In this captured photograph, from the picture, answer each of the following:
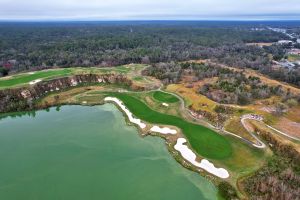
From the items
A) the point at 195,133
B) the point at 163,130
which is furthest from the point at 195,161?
the point at 163,130

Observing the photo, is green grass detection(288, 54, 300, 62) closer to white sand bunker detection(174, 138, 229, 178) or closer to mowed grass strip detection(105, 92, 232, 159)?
mowed grass strip detection(105, 92, 232, 159)

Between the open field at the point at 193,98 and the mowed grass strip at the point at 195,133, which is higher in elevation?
the open field at the point at 193,98

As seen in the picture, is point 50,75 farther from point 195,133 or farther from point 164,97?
point 195,133

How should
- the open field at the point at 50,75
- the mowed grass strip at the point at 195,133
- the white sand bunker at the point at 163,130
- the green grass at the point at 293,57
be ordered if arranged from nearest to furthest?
the mowed grass strip at the point at 195,133, the white sand bunker at the point at 163,130, the open field at the point at 50,75, the green grass at the point at 293,57

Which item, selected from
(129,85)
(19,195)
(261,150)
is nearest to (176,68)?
(129,85)

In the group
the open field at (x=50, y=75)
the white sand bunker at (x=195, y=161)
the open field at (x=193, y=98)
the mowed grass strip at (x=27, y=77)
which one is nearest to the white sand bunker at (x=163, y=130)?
the white sand bunker at (x=195, y=161)

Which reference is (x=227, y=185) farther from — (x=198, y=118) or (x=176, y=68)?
(x=176, y=68)

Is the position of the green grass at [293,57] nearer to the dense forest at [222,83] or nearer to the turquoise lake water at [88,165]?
the dense forest at [222,83]
